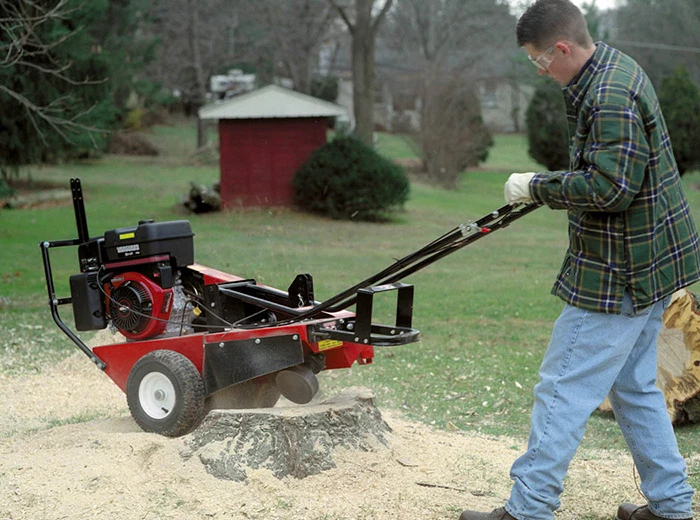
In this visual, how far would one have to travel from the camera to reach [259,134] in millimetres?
20906

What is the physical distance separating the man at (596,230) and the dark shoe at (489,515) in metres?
0.01

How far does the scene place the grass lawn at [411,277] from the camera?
22.1ft

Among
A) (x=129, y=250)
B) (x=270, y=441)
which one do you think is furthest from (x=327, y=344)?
(x=129, y=250)

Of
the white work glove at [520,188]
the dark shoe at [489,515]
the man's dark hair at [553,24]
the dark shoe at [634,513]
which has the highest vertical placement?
Result: the man's dark hair at [553,24]

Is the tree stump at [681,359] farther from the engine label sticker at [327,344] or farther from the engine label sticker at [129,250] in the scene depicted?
the engine label sticker at [129,250]

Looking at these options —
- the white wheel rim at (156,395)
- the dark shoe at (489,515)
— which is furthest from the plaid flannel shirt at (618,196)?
the white wheel rim at (156,395)

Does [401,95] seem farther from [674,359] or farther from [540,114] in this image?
[674,359]

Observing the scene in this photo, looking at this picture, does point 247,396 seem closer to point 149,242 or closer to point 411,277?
point 149,242

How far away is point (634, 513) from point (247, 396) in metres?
2.11

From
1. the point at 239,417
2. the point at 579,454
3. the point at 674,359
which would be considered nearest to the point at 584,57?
the point at 239,417

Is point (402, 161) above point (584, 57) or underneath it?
underneath

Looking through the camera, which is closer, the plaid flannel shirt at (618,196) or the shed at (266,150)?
the plaid flannel shirt at (618,196)

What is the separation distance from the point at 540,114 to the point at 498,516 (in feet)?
94.3

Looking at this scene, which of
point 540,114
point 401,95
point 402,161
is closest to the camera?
point 540,114
